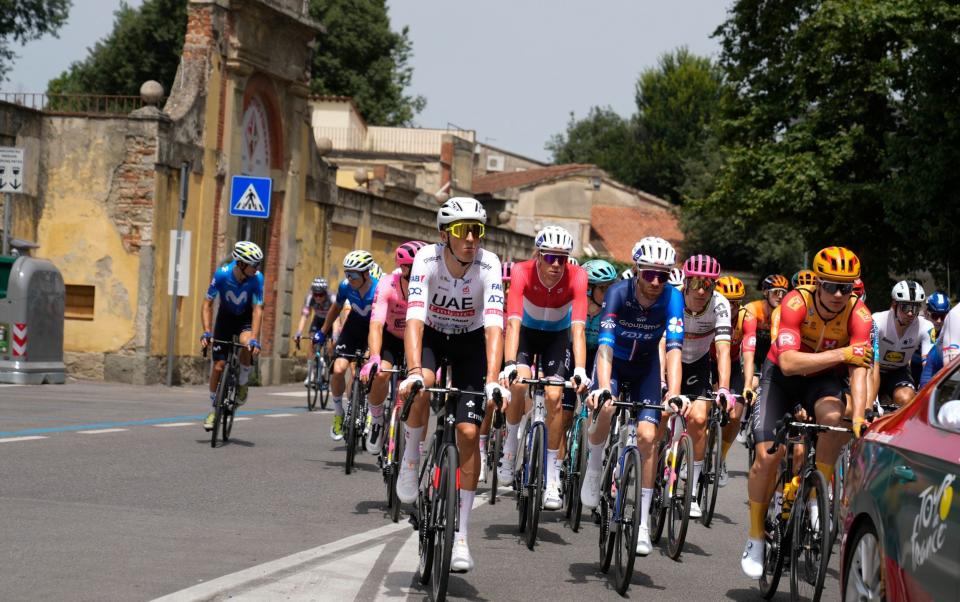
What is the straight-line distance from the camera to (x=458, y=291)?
27.6 feet

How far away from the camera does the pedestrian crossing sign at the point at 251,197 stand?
2631cm

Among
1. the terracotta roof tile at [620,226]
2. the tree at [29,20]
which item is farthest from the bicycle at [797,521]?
the terracotta roof tile at [620,226]

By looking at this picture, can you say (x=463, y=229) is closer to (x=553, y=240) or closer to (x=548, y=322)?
(x=553, y=240)

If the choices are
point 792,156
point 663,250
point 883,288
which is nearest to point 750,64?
point 792,156

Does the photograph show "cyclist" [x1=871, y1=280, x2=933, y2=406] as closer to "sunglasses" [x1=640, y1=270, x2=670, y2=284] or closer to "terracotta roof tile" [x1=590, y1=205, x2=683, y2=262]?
"sunglasses" [x1=640, y1=270, x2=670, y2=284]

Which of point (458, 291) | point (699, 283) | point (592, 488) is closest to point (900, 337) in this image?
point (699, 283)

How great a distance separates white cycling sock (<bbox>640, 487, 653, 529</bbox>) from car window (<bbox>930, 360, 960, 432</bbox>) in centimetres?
303

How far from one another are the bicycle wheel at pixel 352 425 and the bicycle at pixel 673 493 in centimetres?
374

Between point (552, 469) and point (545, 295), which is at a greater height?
point (545, 295)

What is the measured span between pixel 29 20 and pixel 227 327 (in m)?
42.0

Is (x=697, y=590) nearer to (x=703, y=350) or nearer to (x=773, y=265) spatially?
(x=703, y=350)

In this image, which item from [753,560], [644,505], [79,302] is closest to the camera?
[753,560]

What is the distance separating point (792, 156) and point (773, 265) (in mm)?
36012

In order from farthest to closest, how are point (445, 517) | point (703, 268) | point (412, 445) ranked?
point (703, 268) → point (412, 445) → point (445, 517)
